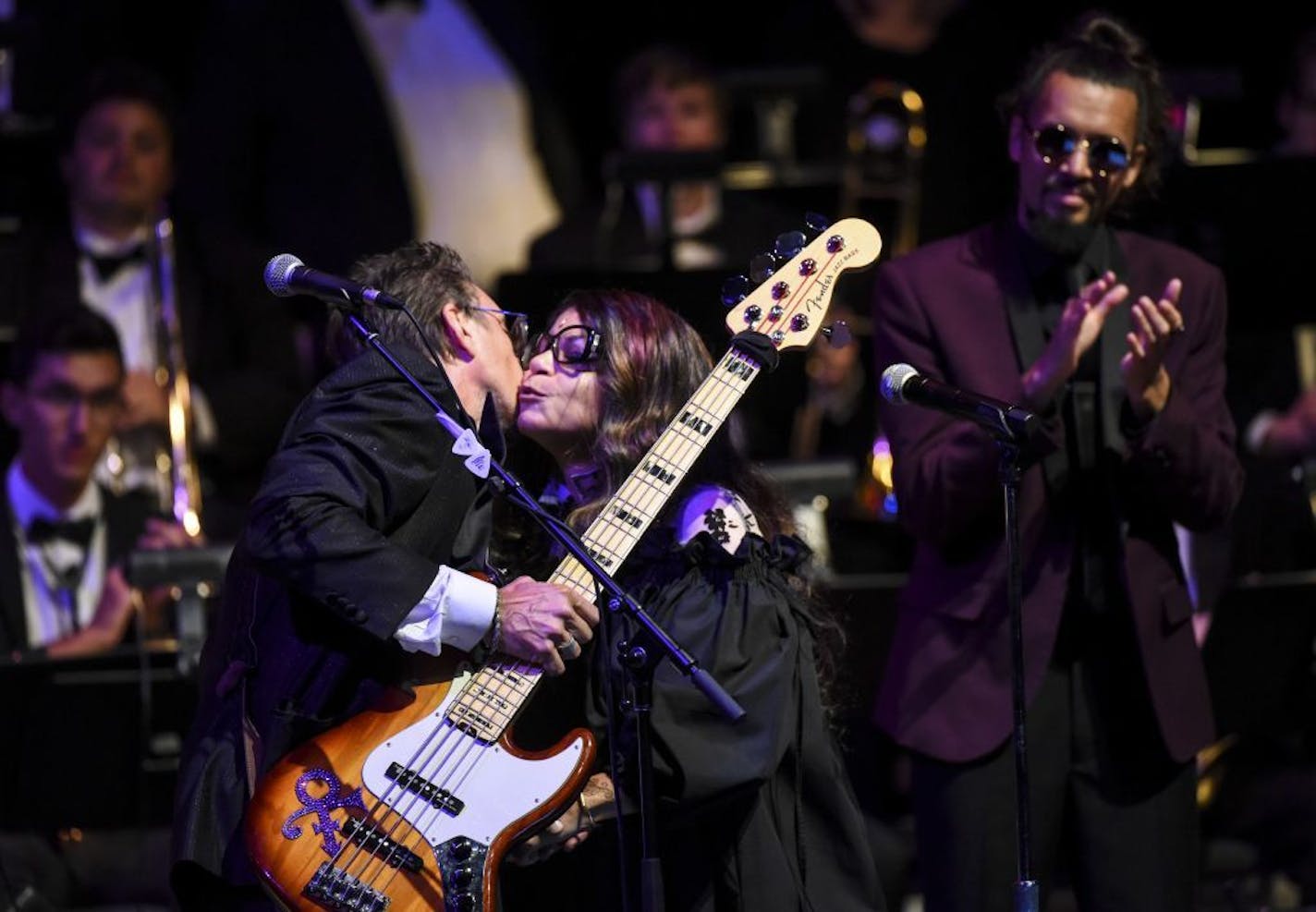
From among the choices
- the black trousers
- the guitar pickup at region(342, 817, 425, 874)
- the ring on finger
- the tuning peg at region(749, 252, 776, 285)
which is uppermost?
the tuning peg at region(749, 252, 776, 285)

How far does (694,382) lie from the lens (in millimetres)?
3900

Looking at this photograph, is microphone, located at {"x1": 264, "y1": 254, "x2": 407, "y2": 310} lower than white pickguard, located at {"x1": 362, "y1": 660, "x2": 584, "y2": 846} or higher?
higher

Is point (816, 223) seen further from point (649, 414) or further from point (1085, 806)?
point (1085, 806)

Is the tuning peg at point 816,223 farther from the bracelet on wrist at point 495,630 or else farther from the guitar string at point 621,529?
the bracelet on wrist at point 495,630

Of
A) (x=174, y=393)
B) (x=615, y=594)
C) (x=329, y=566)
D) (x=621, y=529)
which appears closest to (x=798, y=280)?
(x=621, y=529)

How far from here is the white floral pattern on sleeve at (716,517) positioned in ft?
12.1

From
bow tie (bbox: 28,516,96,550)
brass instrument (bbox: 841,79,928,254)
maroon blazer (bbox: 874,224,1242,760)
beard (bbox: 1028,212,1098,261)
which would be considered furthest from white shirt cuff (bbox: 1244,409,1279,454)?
bow tie (bbox: 28,516,96,550)

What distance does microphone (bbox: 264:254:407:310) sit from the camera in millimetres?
3381

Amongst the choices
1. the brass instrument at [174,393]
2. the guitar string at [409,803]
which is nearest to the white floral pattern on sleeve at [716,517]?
the guitar string at [409,803]

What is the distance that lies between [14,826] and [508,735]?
7.91 ft

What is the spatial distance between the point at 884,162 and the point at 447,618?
4.21 meters

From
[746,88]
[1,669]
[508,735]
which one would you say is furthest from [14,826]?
[746,88]

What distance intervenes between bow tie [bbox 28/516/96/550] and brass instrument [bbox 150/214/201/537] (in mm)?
277

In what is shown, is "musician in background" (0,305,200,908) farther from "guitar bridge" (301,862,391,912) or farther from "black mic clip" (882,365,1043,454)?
"black mic clip" (882,365,1043,454)
